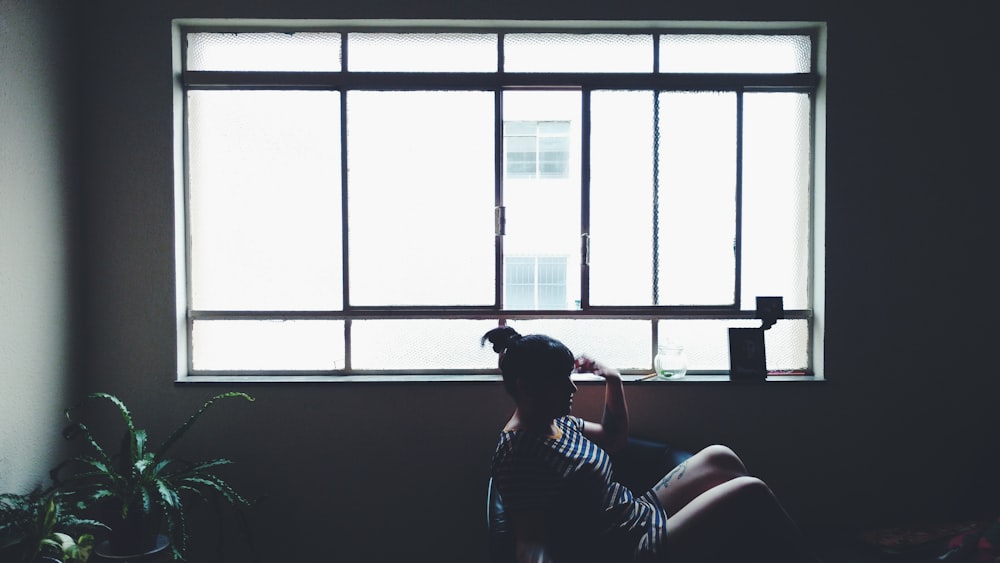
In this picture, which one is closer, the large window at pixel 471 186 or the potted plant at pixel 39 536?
the potted plant at pixel 39 536

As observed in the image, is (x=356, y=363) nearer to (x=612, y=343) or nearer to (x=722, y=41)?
(x=612, y=343)

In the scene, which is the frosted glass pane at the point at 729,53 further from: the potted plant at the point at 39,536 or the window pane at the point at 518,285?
the potted plant at the point at 39,536

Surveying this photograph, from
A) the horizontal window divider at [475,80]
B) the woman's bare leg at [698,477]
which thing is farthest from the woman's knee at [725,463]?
the horizontal window divider at [475,80]

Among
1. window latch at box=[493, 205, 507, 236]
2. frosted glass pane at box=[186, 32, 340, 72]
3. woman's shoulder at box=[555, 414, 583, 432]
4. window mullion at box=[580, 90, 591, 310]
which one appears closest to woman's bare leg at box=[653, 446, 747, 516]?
woman's shoulder at box=[555, 414, 583, 432]

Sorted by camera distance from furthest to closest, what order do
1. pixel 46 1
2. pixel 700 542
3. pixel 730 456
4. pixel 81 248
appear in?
pixel 81 248, pixel 46 1, pixel 730 456, pixel 700 542

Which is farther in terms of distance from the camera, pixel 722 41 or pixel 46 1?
pixel 722 41

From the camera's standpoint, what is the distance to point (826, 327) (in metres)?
2.88

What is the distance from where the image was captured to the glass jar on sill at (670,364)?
114 inches

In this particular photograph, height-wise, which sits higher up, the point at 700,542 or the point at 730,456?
the point at 730,456

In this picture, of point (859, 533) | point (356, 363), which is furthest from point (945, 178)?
point (356, 363)

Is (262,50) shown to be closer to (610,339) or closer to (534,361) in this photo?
(534,361)

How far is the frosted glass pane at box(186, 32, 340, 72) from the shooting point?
2896 mm

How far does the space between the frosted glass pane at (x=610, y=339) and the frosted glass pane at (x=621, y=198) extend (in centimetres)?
12

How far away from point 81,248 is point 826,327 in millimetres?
3523
